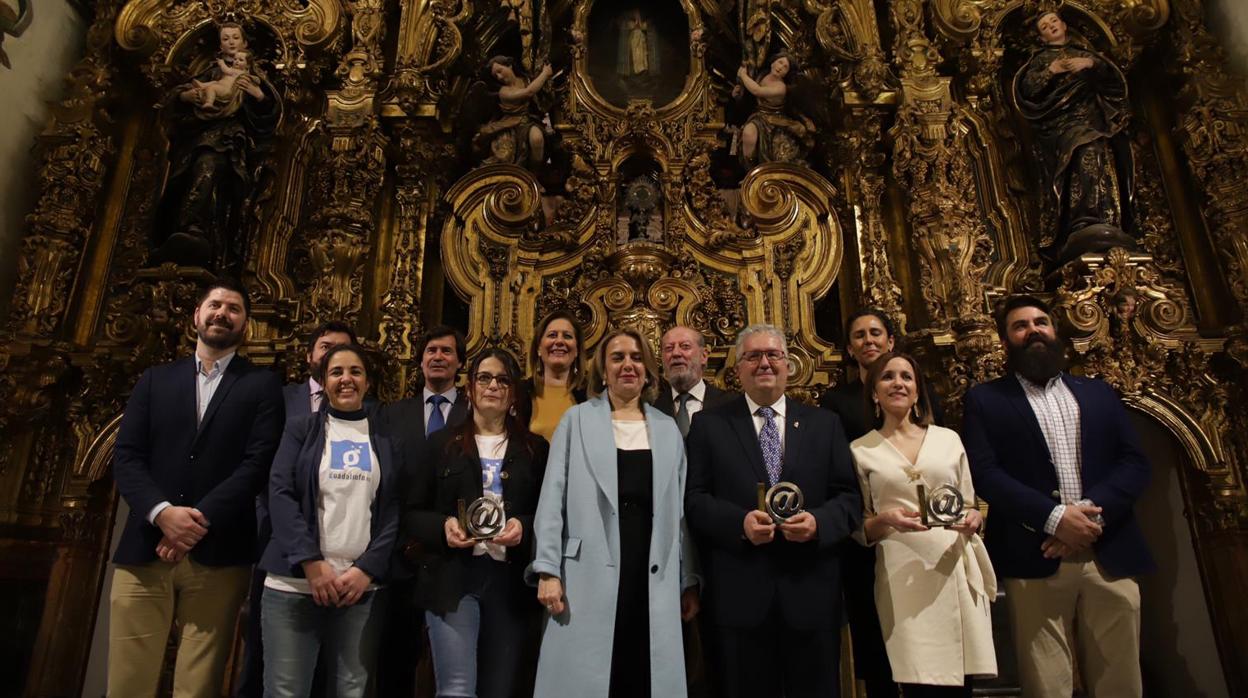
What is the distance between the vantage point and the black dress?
282 cm

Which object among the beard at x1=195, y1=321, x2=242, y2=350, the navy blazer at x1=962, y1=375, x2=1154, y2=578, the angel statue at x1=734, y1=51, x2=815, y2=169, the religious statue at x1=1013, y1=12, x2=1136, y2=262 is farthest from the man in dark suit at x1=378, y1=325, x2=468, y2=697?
the religious statue at x1=1013, y1=12, x2=1136, y2=262

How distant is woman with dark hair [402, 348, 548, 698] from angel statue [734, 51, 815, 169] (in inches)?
151

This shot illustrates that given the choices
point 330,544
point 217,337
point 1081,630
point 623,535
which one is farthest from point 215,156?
point 1081,630

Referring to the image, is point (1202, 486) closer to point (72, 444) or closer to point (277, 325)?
point (277, 325)

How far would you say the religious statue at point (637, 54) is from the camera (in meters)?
6.80

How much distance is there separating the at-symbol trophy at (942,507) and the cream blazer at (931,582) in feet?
0.57

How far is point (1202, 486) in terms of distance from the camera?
15.9 ft

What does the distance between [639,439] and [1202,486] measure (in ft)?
13.4

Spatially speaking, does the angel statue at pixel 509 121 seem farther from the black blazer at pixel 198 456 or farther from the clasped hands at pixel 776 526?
the clasped hands at pixel 776 526

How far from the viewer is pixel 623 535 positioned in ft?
9.49

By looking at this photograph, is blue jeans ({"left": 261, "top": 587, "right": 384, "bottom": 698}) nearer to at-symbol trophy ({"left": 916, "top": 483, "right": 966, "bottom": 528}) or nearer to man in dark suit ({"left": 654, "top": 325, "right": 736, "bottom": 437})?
man in dark suit ({"left": 654, "top": 325, "right": 736, "bottom": 437})

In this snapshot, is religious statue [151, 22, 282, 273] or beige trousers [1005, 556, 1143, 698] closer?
beige trousers [1005, 556, 1143, 698]

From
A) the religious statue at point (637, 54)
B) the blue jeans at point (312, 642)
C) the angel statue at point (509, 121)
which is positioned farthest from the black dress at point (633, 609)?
the religious statue at point (637, 54)

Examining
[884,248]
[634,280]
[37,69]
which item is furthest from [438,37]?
[884,248]
